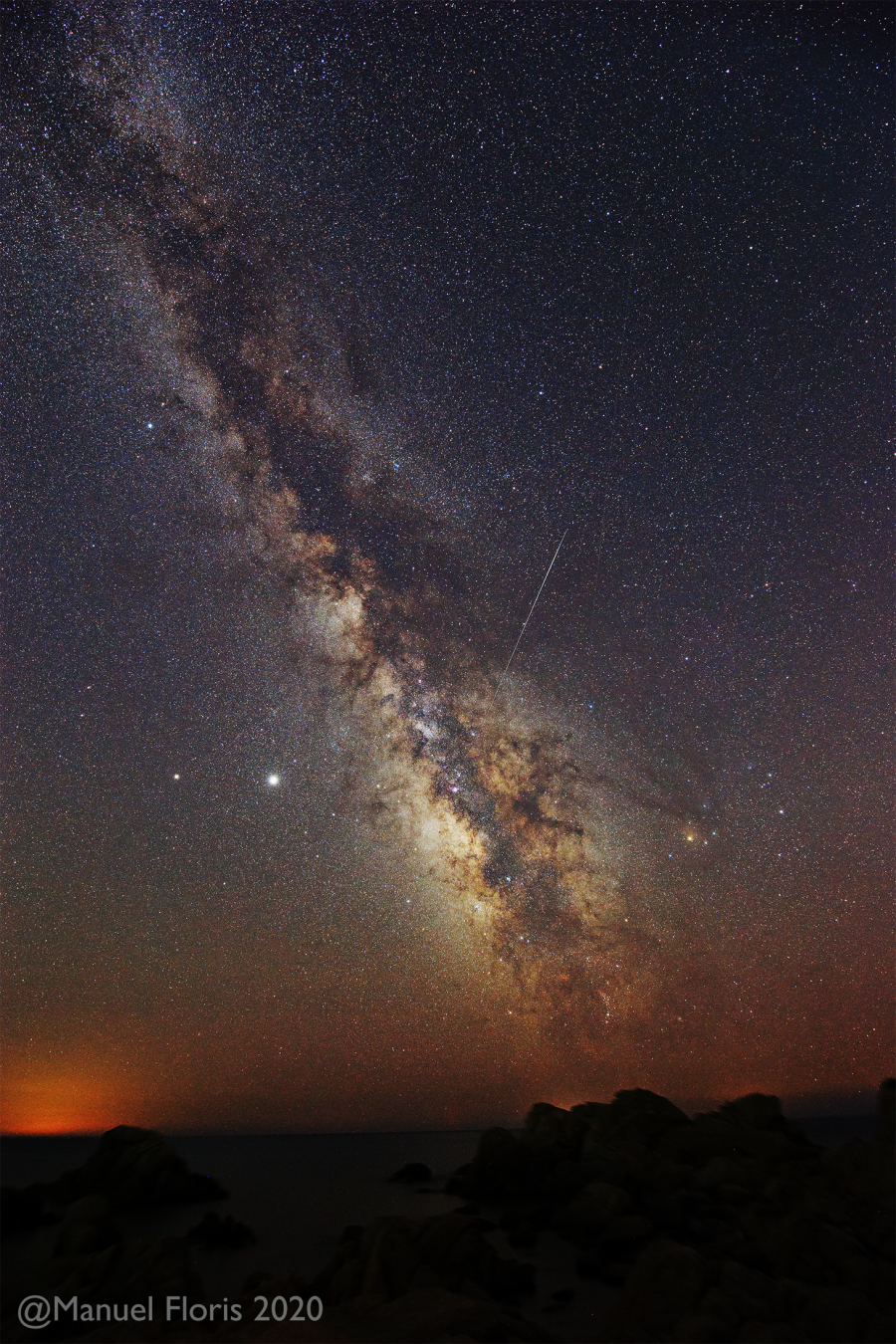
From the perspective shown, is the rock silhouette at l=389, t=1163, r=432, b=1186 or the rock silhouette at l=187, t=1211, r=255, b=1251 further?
the rock silhouette at l=389, t=1163, r=432, b=1186

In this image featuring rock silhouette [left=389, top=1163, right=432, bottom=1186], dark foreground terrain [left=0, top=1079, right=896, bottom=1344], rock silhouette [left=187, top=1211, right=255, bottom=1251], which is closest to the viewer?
dark foreground terrain [left=0, top=1079, right=896, bottom=1344]

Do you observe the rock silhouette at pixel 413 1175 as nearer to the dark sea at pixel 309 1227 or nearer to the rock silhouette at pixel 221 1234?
the dark sea at pixel 309 1227

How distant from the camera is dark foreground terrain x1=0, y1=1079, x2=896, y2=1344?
8.63m

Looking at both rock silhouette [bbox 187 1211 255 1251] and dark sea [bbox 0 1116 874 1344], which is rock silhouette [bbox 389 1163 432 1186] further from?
rock silhouette [bbox 187 1211 255 1251]

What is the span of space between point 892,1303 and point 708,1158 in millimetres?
11229

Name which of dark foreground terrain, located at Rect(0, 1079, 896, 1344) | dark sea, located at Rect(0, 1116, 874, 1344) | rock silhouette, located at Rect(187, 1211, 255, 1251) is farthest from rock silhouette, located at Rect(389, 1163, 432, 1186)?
rock silhouette, located at Rect(187, 1211, 255, 1251)

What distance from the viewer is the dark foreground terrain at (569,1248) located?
863cm

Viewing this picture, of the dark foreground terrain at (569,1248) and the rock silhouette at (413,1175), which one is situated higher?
the dark foreground terrain at (569,1248)

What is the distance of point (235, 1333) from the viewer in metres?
8.15


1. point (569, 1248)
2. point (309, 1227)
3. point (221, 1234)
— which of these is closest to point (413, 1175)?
point (309, 1227)

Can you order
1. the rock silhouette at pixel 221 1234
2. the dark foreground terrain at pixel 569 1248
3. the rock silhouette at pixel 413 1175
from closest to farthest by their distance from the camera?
the dark foreground terrain at pixel 569 1248
the rock silhouette at pixel 221 1234
the rock silhouette at pixel 413 1175

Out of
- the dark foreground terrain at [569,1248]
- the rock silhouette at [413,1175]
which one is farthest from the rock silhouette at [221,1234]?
the rock silhouette at [413,1175]

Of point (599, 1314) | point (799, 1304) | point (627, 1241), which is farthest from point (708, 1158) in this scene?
point (799, 1304)

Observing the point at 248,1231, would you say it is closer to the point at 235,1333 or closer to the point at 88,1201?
the point at 88,1201
